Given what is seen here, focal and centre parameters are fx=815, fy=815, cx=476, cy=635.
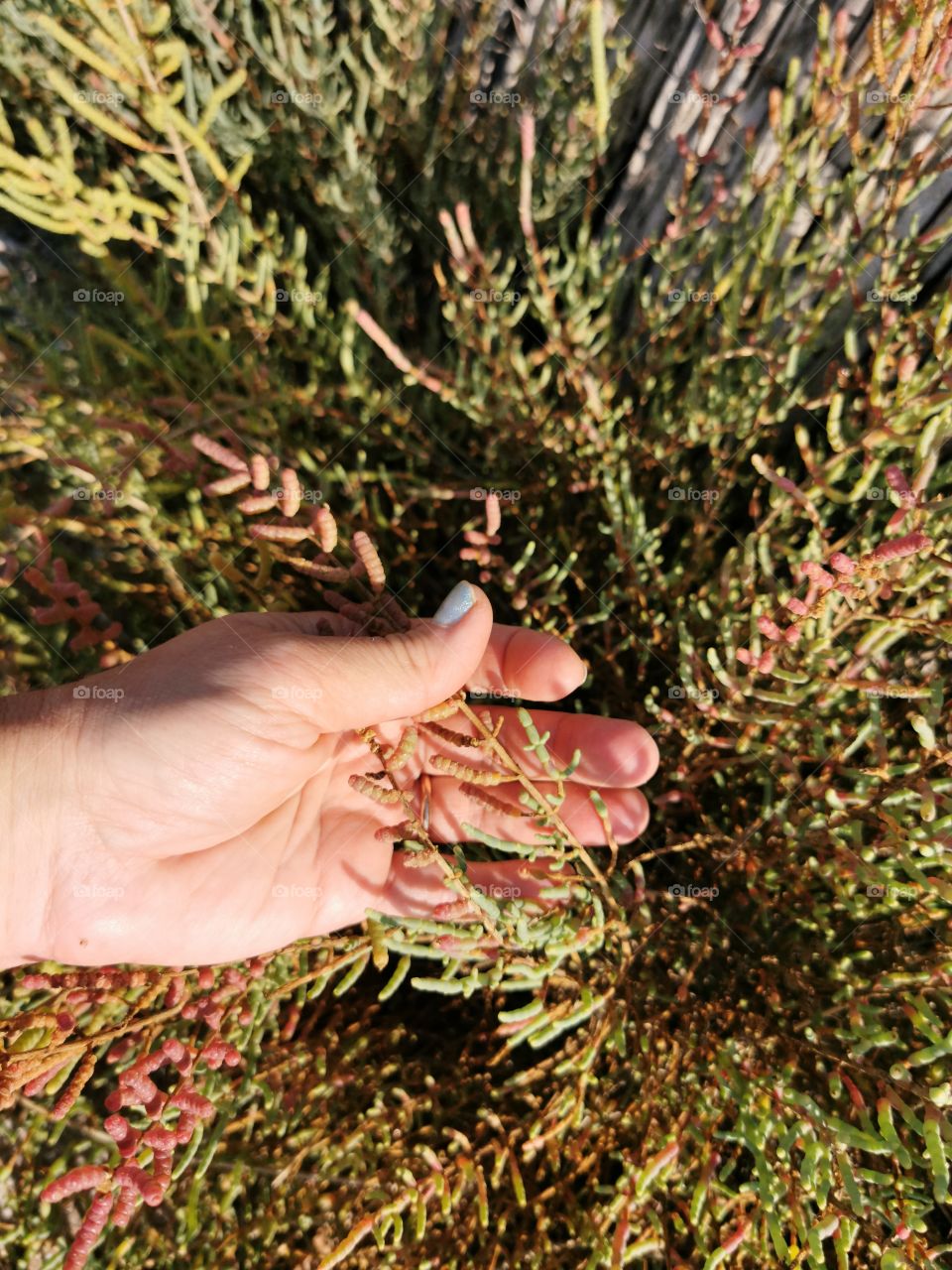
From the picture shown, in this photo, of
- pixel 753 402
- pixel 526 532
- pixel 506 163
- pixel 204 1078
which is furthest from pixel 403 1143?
pixel 506 163

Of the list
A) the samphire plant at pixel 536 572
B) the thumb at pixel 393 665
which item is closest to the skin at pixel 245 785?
the thumb at pixel 393 665

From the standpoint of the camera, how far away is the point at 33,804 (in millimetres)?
1696

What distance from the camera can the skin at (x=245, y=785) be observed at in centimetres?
151

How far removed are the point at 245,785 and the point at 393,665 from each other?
46 cm

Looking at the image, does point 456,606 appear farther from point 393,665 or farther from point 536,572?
point 536,572

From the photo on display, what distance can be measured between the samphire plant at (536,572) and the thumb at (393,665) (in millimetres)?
98

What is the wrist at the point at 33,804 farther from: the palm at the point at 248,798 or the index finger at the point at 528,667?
the index finger at the point at 528,667

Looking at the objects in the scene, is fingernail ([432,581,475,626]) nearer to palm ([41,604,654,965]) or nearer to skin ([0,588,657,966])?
skin ([0,588,657,966])

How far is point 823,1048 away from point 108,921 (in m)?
1.51

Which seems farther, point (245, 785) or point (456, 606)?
point (245, 785)

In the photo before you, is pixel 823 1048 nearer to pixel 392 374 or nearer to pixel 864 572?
pixel 864 572

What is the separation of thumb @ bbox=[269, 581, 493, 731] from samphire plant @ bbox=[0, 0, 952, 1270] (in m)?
0.10

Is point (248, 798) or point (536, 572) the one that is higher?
point (536, 572)

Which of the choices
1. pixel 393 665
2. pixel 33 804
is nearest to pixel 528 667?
pixel 393 665
